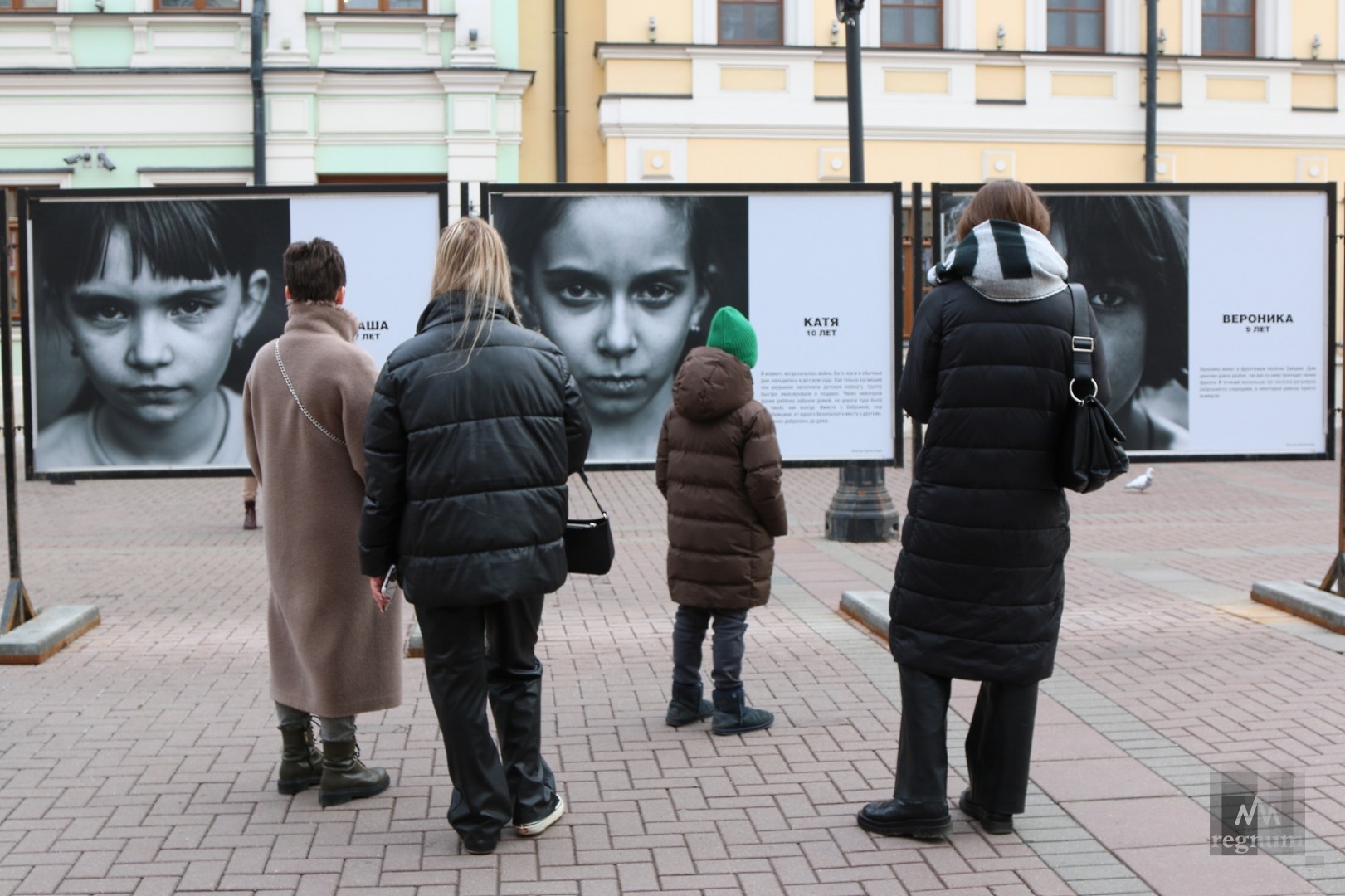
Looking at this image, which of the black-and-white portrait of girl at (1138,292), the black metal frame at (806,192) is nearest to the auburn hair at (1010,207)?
the black metal frame at (806,192)

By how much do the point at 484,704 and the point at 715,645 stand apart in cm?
151

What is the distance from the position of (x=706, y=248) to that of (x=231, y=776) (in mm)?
3523

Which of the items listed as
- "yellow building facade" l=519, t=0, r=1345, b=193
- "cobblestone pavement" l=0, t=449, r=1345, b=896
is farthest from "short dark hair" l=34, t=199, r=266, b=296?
"yellow building facade" l=519, t=0, r=1345, b=193

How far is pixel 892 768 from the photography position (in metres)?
5.10

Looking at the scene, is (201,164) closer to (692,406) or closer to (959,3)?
(959,3)

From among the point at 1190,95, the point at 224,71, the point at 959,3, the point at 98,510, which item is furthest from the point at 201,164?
the point at 1190,95

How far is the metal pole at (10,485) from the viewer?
7184mm

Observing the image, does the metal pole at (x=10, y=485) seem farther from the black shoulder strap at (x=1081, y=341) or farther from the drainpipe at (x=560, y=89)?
the drainpipe at (x=560, y=89)

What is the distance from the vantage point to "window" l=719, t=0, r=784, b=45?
18281 mm

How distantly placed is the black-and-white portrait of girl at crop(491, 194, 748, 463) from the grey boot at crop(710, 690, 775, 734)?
1.87 m

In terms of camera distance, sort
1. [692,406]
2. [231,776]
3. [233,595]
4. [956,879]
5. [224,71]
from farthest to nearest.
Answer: [224,71] < [233,595] < [692,406] < [231,776] < [956,879]

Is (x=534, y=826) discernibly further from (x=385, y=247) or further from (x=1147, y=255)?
(x=1147, y=255)

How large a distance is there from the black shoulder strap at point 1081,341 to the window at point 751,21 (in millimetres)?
14661

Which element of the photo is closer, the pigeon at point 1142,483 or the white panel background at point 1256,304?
the white panel background at point 1256,304
